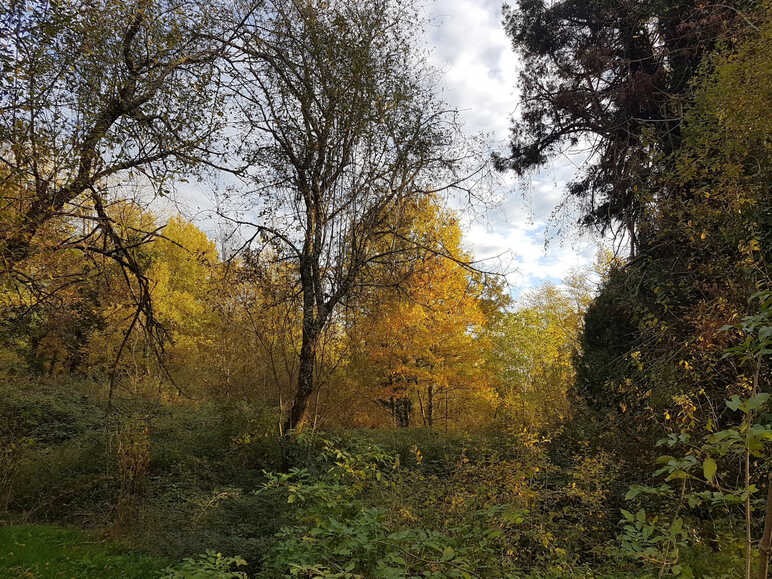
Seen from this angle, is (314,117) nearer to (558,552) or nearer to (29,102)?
(29,102)

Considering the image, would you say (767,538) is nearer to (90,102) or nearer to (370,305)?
(90,102)

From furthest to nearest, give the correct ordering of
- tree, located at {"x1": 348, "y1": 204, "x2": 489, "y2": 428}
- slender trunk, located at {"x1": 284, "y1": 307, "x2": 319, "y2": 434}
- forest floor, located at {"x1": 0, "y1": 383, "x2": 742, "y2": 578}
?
tree, located at {"x1": 348, "y1": 204, "x2": 489, "y2": 428} < slender trunk, located at {"x1": 284, "y1": 307, "x2": 319, "y2": 434} < forest floor, located at {"x1": 0, "y1": 383, "x2": 742, "y2": 578}

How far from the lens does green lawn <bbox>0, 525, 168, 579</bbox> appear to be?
4.71 metres

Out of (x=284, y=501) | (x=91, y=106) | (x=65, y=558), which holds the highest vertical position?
(x=91, y=106)

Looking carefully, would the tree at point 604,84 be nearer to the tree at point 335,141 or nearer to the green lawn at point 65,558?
the tree at point 335,141

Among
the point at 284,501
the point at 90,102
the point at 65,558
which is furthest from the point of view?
the point at 284,501

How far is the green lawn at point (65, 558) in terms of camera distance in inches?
185

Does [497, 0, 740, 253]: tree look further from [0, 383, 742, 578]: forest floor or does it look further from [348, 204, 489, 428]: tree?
[0, 383, 742, 578]: forest floor

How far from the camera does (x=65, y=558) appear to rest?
508 centimetres

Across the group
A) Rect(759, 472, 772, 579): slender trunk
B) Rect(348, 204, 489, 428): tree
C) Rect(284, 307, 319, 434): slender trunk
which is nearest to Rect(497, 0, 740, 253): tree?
Rect(348, 204, 489, 428): tree

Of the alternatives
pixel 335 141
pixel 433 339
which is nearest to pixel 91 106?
pixel 335 141

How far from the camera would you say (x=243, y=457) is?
8359mm

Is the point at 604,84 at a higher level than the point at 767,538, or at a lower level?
higher

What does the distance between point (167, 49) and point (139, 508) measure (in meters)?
6.40
